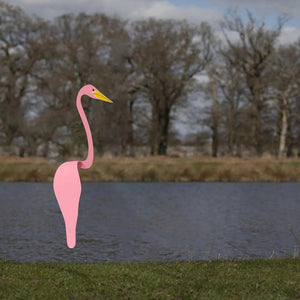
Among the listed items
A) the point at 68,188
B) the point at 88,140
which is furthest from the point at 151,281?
the point at 88,140

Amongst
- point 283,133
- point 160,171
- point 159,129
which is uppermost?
point 159,129

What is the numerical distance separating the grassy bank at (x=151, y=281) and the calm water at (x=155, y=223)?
8.39ft

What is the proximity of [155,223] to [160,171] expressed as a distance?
53.4 ft

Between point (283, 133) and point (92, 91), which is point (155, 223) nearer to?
point (92, 91)

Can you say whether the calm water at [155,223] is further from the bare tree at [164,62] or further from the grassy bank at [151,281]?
the bare tree at [164,62]

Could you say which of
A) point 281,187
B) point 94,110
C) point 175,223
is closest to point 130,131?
point 281,187

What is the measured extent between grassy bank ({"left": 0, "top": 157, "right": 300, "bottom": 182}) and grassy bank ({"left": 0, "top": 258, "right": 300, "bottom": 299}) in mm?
25759

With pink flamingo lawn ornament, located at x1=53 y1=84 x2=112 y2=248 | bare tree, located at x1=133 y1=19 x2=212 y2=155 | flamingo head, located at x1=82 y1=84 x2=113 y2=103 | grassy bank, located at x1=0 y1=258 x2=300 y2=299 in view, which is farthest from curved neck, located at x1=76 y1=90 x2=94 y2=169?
bare tree, located at x1=133 y1=19 x2=212 y2=155

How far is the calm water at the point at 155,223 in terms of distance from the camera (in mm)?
14508

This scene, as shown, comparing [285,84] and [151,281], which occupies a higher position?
[285,84]

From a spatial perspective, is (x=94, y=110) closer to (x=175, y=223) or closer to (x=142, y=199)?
(x=175, y=223)

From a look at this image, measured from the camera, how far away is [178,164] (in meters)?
38.0

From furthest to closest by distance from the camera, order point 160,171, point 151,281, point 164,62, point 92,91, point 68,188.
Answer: point 164,62 → point 160,171 → point 92,91 → point 68,188 → point 151,281

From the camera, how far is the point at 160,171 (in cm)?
3684
